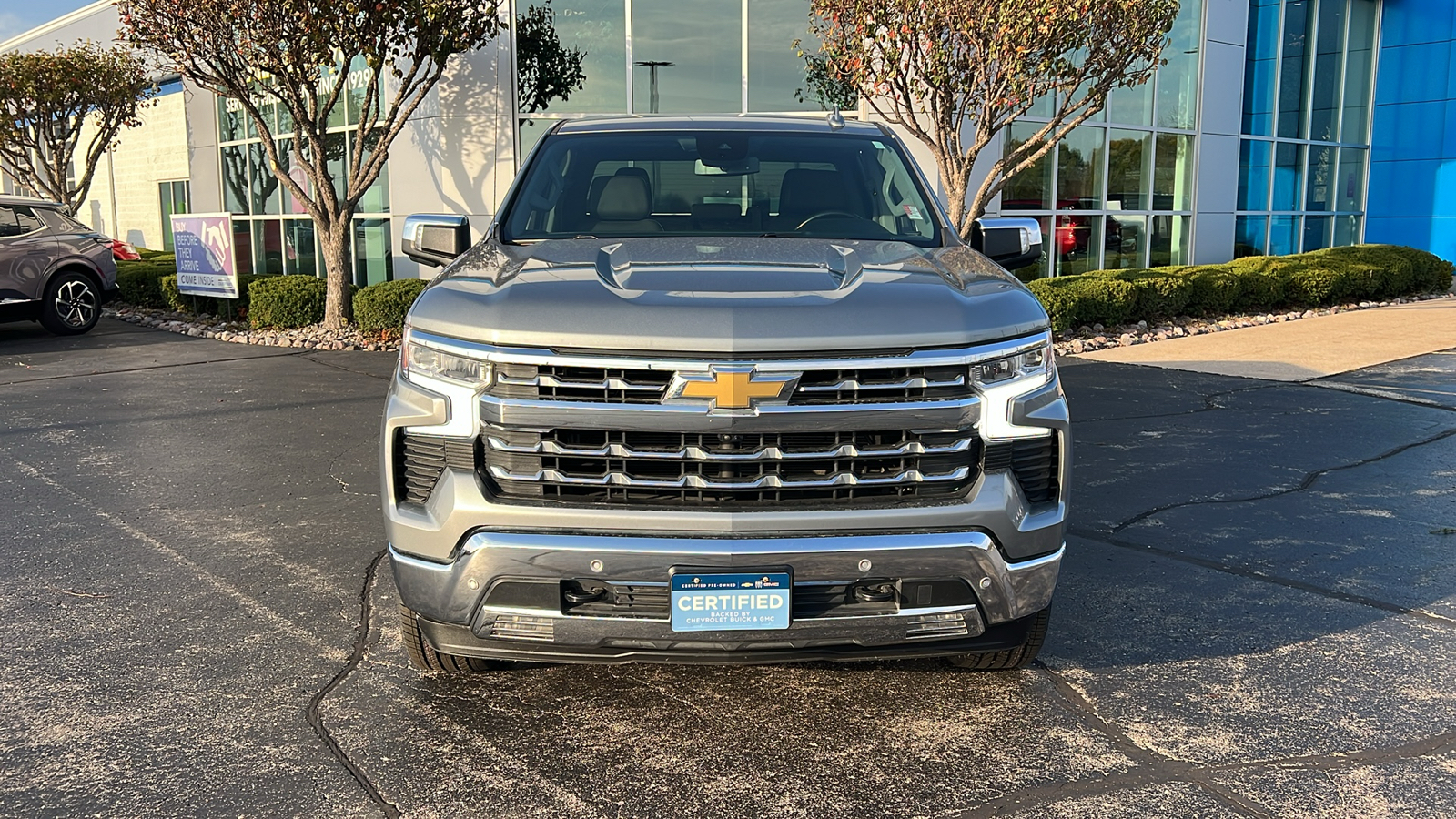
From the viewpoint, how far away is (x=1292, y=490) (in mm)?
6566

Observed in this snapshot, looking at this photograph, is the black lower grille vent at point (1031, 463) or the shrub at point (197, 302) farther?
the shrub at point (197, 302)

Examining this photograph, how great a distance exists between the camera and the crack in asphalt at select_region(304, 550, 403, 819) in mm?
3145

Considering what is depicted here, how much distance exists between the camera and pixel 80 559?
17.4 feet

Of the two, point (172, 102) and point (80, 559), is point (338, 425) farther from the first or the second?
point (172, 102)

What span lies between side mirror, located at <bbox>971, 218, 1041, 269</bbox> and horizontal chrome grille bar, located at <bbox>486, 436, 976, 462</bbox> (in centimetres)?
182

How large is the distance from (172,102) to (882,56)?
22786 millimetres

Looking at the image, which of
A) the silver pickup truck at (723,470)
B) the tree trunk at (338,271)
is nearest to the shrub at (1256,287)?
the tree trunk at (338,271)

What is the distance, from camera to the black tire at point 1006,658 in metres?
3.73

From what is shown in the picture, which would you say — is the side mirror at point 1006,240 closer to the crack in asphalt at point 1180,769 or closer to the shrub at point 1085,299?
the crack in asphalt at point 1180,769

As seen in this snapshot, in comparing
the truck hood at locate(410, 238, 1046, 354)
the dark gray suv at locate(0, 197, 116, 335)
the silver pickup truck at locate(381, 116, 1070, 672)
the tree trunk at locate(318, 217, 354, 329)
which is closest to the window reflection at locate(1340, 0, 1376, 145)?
the tree trunk at locate(318, 217, 354, 329)

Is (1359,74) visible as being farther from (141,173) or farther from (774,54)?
(141,173)

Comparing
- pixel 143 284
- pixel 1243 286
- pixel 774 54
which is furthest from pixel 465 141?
pixel 1243 286

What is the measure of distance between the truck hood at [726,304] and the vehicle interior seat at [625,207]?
70 centimetres

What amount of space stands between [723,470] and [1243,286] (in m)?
14.4
